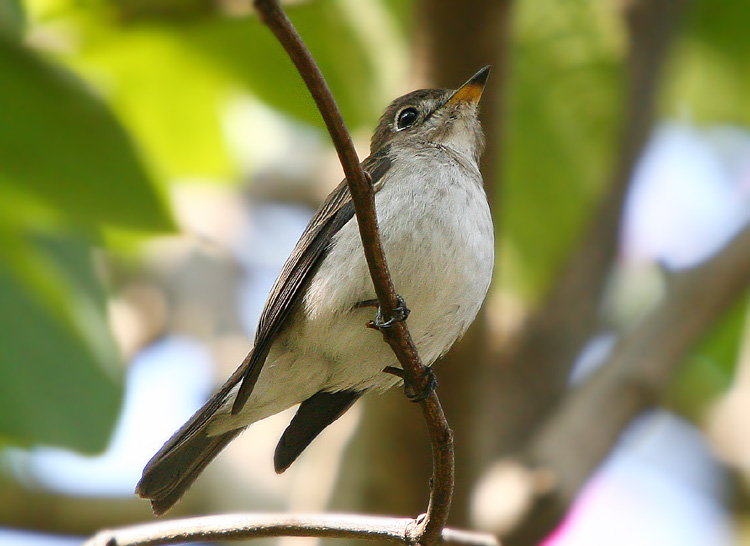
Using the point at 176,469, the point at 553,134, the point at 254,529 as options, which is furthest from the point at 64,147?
the point at 553,134

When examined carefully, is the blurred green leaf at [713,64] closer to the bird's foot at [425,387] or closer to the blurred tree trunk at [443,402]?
the blurred tree trunk at [443,402]

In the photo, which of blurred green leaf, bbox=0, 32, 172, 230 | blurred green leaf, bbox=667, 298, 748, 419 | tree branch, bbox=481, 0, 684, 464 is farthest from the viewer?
blurred green leaf, bbox=667, 298, 748, 419

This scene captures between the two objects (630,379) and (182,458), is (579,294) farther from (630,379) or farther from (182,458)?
(182,458)

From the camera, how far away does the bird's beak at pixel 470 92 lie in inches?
170

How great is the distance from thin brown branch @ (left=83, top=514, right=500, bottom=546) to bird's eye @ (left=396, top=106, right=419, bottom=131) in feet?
7.13

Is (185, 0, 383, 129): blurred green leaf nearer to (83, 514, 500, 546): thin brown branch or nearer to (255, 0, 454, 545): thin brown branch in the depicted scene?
(255, 0, 454, 545): thin brown branch

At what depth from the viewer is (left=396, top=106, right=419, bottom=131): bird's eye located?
15.2ft

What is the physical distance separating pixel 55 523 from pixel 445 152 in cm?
302

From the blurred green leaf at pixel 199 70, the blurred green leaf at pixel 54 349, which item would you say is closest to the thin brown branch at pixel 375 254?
the blurred green leaf at pixel 54 349

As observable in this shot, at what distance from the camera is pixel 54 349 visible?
5.05 m

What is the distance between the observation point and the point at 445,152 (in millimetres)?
4211

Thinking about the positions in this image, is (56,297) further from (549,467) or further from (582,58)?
(582,58)

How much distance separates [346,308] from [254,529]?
3.21ft

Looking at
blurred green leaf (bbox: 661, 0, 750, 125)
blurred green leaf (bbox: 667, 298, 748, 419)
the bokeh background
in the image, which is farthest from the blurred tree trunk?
blurred green leaf (bbox: 667, 298, 748, 419)
